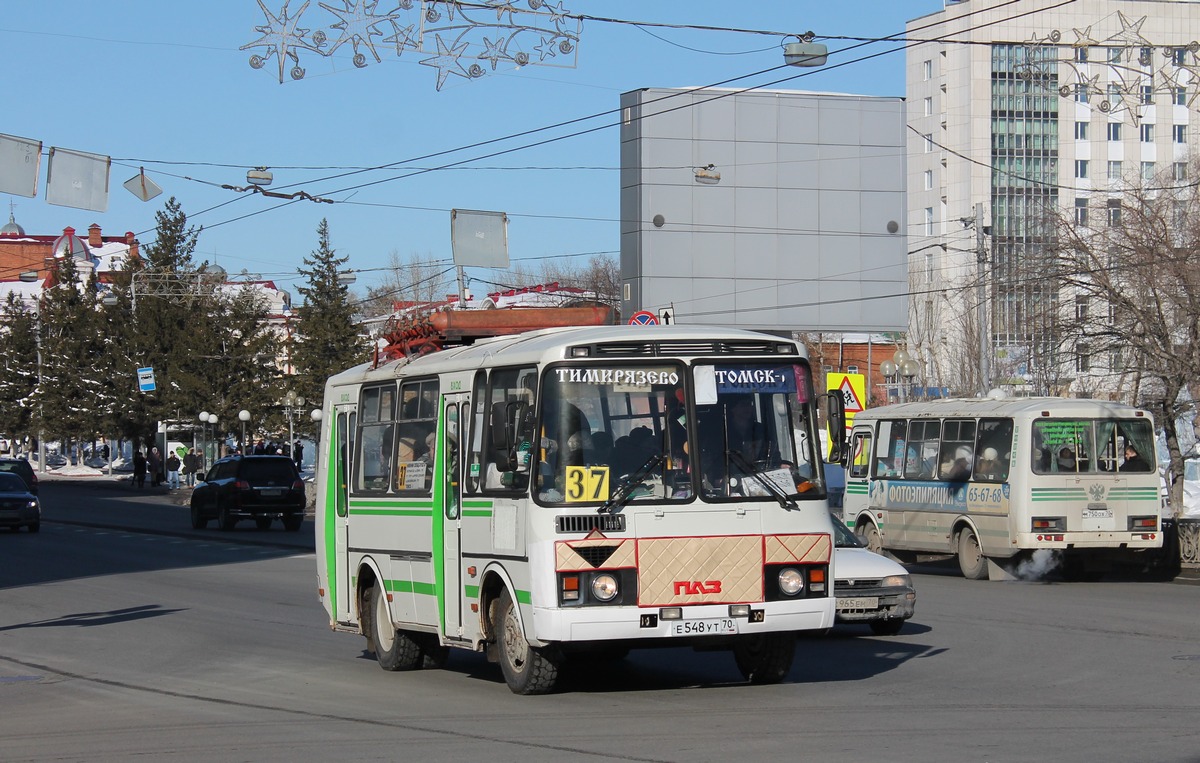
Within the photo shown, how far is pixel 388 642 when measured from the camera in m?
13.7

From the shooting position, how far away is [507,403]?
11273mm

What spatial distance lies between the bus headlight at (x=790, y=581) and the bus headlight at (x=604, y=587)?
1.23 meters

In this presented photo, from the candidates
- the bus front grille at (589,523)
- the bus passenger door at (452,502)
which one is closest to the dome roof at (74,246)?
the bus passenger door at (452,502)

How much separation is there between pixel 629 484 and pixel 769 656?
6.57 feet

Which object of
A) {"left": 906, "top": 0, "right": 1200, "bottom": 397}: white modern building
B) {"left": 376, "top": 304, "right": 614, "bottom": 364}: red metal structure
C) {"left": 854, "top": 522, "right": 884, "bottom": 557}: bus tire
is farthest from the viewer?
{"left": 906, "top": 0, "right": 1200, "bottom": 397}: white modern building

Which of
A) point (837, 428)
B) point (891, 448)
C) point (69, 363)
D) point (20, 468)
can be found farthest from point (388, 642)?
point (69, 363)

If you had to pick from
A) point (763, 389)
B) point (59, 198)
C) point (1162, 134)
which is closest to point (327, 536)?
point (763, 389)

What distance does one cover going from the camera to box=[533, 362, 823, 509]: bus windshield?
10.9 meters

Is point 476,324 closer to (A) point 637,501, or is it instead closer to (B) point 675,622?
(A) point 637,501

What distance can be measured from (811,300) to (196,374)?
46513mm

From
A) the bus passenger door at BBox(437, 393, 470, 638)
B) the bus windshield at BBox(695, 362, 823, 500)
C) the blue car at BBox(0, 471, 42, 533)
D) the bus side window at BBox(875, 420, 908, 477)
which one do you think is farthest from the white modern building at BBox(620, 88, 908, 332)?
the bus windshield at BBox(695, 362, 823, 500)

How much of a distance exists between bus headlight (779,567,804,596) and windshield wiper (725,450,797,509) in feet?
1.48

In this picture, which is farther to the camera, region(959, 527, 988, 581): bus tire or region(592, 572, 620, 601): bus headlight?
region(959, 527, 988, 581): bus tire

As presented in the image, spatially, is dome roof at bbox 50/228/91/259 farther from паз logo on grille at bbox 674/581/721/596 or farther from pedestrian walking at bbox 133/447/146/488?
паз logo on grille at bbox 674/581/721/596
